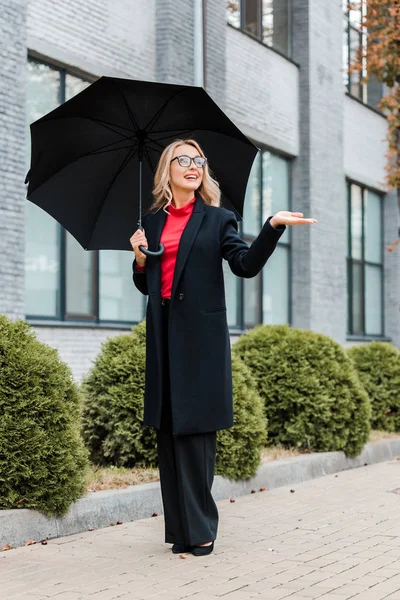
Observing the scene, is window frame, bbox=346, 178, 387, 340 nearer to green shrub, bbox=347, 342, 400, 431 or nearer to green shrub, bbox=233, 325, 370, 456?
green shrub, bbox=347, 342, 400, 431

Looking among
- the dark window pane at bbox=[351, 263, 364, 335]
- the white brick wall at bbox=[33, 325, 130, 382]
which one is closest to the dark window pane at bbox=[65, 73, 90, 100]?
the white brick wall at bbox=[33, 325, 130, 382]

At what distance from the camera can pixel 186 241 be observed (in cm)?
591

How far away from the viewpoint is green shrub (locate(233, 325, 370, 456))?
10.2m

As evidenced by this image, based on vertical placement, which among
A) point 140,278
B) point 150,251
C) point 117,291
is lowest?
point 140,278

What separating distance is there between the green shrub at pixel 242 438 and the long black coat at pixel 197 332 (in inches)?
89.8

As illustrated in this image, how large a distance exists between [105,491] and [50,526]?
0.72 m

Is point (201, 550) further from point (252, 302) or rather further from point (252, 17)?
point (252, 17)

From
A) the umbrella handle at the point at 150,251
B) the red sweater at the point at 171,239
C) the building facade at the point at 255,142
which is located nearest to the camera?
the umbrella handle at the point at 150,251

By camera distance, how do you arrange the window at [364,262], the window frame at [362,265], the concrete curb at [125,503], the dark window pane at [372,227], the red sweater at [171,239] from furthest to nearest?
1. the dark window pane at [372,227]
2. the window at [364,262]
3. the window frame at [362,265]
4. the concrete curb at [125,503]
5. the red sweater at [171,239]

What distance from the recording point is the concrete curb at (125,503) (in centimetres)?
623

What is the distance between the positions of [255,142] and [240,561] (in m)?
11.3

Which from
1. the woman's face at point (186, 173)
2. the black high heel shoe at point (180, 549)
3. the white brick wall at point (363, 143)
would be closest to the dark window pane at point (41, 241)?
the woman's face at point (186, 173)

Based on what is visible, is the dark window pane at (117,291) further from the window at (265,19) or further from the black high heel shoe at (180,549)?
the black high heel shoe at (180,549)

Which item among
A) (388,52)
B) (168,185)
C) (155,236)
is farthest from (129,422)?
A: (388,52)
